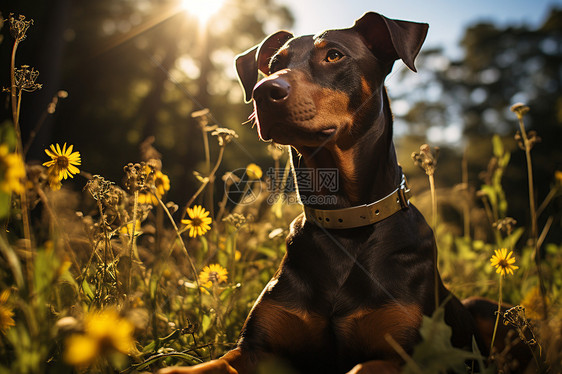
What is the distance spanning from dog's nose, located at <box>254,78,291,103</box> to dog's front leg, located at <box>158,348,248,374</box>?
113 cm

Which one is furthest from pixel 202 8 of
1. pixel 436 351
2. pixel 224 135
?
pixel 436 351

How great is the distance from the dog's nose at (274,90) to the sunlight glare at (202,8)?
10.2 meters

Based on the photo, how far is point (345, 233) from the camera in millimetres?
2041

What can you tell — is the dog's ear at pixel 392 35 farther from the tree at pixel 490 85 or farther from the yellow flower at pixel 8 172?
the tree at pixel 490 85

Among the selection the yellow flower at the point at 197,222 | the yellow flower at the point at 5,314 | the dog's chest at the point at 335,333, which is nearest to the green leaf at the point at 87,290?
the yellow flower at the point at 5,314

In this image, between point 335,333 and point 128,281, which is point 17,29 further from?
point 335,333

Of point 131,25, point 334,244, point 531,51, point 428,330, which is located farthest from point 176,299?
point 531,51

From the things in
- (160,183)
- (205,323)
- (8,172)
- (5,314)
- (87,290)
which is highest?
(8,172)

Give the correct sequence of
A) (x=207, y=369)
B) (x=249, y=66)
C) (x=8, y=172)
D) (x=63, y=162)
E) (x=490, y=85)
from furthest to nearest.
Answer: (x=490, y=85)
(x=249, y=66)
(x=63, y=162)
(x=207, y=369)
(x=8, y=172)

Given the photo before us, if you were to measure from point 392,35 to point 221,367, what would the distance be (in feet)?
5.92

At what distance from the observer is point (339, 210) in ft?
6.63

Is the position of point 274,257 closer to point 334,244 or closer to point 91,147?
point 334,244

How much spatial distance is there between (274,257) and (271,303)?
97 cm

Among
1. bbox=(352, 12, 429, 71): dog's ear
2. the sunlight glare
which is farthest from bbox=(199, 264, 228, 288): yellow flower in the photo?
the sunlight glare
